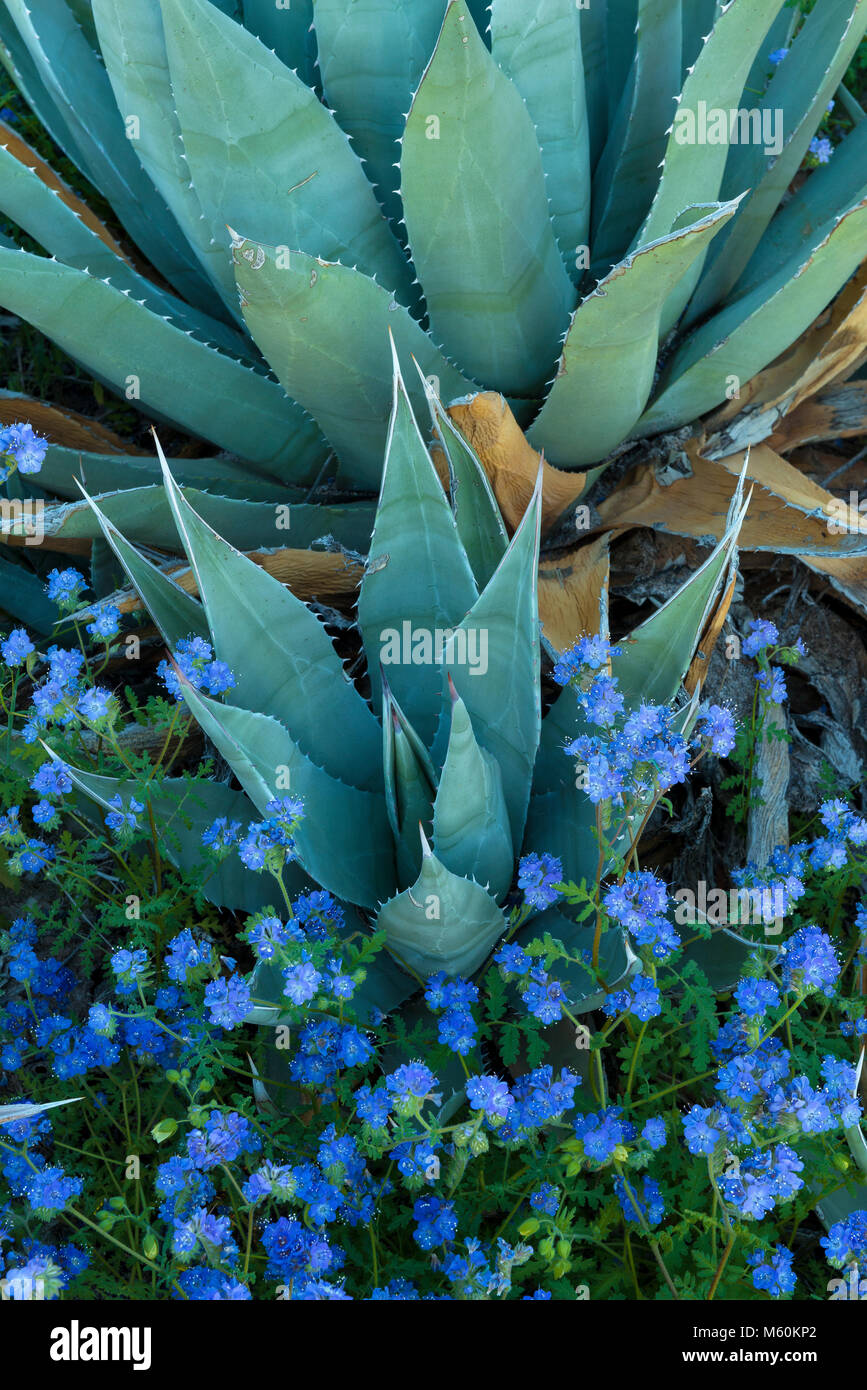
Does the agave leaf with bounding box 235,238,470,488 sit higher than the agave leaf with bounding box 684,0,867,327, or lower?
lower

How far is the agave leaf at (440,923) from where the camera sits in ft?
4.76

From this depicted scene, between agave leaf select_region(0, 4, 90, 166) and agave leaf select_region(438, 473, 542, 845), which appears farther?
agave leaf select_region(0, 4, 90, 166)

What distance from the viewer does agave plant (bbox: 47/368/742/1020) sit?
5.24ft

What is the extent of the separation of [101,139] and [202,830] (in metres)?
1.37

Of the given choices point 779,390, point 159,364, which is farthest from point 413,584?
point 779,390

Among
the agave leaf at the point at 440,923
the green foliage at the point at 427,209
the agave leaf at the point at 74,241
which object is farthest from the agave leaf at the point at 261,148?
the agave leaf at the point at 440,923

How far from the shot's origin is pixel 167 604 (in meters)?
1.85

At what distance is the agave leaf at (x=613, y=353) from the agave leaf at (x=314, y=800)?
0.69 meters

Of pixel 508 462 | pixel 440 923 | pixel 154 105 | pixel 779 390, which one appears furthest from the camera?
pixel 779 390

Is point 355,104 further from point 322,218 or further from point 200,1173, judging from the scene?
point 200,1173

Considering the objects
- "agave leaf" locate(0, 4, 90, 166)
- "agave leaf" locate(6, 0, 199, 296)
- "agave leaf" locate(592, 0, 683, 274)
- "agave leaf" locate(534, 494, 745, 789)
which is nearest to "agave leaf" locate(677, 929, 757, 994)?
"agave leaf" locate(534, 494, 745, 789)

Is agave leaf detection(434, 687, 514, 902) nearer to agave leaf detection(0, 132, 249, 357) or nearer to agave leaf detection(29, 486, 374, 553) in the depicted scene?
agave leaf detection(29, 486, 374, 553)

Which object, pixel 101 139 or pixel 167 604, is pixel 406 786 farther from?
pixel 101 139

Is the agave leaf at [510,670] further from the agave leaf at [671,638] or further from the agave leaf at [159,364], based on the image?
the agave leaf at [159,364]
